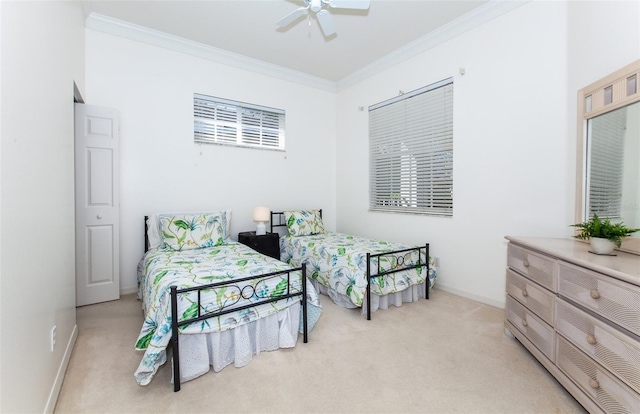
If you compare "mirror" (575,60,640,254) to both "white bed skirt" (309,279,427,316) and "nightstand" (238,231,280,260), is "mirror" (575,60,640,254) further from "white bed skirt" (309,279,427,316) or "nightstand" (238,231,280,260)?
"nightstand" (238,231,280,260)

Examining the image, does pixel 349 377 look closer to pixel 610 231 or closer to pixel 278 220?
pixel 610 231

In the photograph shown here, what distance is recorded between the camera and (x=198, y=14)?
319 cm

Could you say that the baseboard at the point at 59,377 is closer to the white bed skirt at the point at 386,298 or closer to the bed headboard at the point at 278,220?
the white bed skirt at the point at 386,298

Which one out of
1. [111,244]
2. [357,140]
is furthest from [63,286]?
[357,140]

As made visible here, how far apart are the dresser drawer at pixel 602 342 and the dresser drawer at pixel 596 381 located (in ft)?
0.11

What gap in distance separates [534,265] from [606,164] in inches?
35.5

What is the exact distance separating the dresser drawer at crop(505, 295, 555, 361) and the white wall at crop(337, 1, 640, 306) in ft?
2.67

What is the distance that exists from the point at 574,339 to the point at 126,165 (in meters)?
4.31

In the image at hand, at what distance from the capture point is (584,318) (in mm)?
1514

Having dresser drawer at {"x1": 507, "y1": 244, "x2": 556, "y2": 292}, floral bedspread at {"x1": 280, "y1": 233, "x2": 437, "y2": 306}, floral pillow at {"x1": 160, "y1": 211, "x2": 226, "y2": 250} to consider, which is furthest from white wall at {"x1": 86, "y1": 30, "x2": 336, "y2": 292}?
dresser drawer at {"x1": 507, "y1": 244, "x2": 556, "y2": 292}

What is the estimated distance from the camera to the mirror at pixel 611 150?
1773 millimetres

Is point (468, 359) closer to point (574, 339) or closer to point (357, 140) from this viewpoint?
point (574, 339)

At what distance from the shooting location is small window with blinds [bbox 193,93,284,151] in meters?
3.95

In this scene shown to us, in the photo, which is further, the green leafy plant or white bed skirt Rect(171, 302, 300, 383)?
white bed skirt Rect(171, 302, 300, 383)
